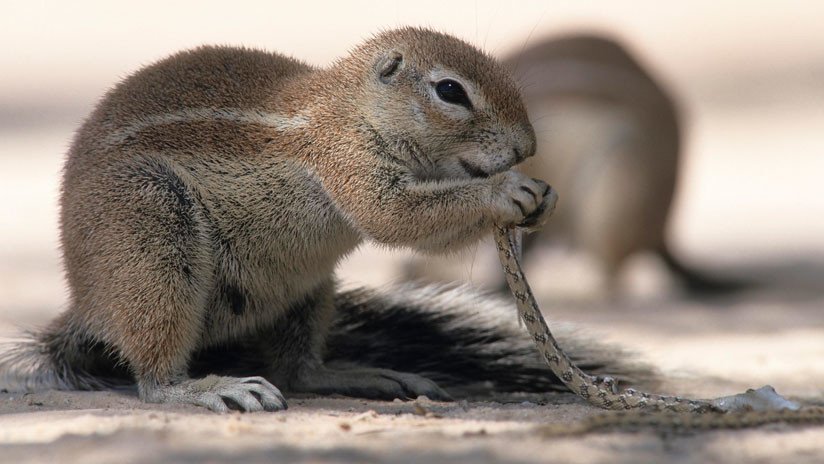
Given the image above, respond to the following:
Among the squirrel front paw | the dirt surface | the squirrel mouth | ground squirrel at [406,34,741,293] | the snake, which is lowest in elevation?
the dirt surface

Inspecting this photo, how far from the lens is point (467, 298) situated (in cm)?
520

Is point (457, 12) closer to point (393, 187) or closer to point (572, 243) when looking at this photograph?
point (572, 243)

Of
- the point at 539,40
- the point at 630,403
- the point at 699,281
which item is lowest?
the point at 630,403

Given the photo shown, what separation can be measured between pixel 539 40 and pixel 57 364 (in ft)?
16.8

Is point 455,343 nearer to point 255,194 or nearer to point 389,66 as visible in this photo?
point 255,194

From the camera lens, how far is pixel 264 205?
4.53 m

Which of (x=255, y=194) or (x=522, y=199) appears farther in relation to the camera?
(x=255, y=194)

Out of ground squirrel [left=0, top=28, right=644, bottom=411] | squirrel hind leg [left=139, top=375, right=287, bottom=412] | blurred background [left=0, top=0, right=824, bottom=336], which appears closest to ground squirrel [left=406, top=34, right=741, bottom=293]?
blurred background [left=0, top=0, right=824, bottom=336]

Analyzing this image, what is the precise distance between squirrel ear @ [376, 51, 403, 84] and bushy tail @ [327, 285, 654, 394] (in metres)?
1.04

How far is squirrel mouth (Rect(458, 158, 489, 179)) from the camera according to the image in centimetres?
445

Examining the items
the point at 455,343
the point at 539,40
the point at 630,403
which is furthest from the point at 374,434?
the point at 539,40

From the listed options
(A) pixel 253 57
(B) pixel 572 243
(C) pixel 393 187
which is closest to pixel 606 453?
(C) pixel 393 187

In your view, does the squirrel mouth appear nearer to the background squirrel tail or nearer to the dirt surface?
the dirt surface

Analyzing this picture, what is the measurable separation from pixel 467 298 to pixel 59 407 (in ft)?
5.75
